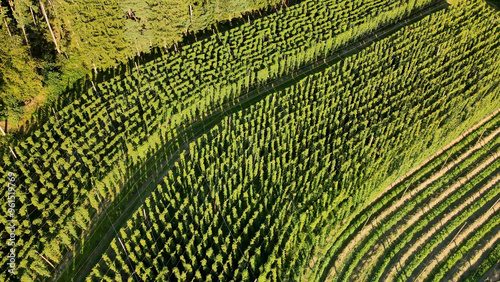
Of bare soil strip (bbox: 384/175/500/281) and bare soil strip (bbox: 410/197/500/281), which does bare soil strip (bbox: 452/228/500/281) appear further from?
bare soil strip (bbox: 384/175/500/281)

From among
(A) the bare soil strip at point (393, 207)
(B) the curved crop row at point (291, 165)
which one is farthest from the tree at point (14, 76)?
(A) the bare soil strip at point (393, 207)

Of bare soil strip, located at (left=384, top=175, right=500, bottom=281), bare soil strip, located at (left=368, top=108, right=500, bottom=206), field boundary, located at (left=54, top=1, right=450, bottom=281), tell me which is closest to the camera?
field boundary, located at (left=54, top=1, right=450, bottom=281)

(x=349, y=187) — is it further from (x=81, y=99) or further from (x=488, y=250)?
(x=81, y=99)

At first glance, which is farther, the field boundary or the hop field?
the field boundary

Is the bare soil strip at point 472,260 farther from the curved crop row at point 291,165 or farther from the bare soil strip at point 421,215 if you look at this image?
the curved crop row at point 291,165

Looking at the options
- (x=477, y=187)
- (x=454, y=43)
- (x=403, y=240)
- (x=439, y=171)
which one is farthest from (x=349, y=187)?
(x=454, y=43)

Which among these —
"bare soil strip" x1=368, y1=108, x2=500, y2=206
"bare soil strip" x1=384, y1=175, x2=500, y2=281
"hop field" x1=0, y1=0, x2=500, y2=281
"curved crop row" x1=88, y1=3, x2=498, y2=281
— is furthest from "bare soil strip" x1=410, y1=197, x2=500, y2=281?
"bare soil strip" x1=368, y1=108, x2=500, y2=206
